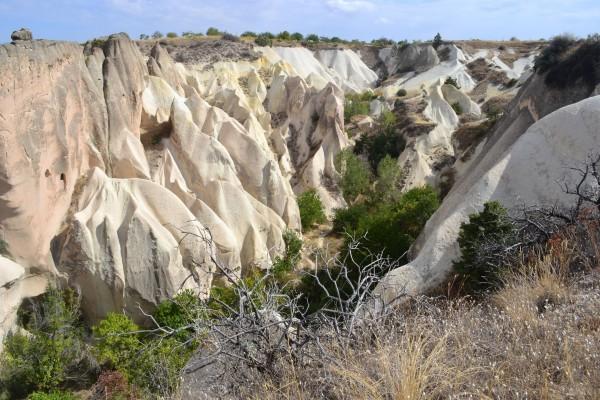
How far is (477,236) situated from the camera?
30.5 feet

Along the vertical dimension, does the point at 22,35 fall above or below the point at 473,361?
above

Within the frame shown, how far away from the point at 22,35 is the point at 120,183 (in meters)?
4.92

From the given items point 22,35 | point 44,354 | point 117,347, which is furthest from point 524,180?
point 22,35

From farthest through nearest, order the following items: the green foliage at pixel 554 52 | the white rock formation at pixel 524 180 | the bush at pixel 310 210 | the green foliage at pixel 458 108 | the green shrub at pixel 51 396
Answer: the green foliage at pixel 458 108, the bush at pixel 310 210, the green foliage at pixel 554 52, the white rock formation at pixel 524 180, the green shrub at pixel 51 396

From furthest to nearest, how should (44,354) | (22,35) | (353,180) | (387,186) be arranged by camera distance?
(353,180)
(387,186)
(22,35)
(44,354)

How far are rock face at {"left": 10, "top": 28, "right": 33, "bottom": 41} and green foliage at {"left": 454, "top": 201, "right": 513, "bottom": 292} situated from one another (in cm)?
1266

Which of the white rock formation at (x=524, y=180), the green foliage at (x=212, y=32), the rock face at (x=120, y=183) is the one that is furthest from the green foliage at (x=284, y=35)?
the white rock formation at (x=524, y=180)

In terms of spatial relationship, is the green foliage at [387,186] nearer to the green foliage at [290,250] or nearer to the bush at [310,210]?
the bush at [310,210]

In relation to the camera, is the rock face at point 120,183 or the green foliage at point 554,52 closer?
the rock face at point 120,183

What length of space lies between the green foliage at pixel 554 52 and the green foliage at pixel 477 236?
9.34 m

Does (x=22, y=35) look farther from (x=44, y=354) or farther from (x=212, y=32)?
(x=212, y=32)

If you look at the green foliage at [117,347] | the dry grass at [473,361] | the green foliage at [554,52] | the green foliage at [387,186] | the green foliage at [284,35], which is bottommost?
the green foliage at [117,347]

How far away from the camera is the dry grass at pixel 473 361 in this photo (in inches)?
115

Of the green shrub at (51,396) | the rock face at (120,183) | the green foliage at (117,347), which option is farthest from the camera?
the rock face at (120,183)
